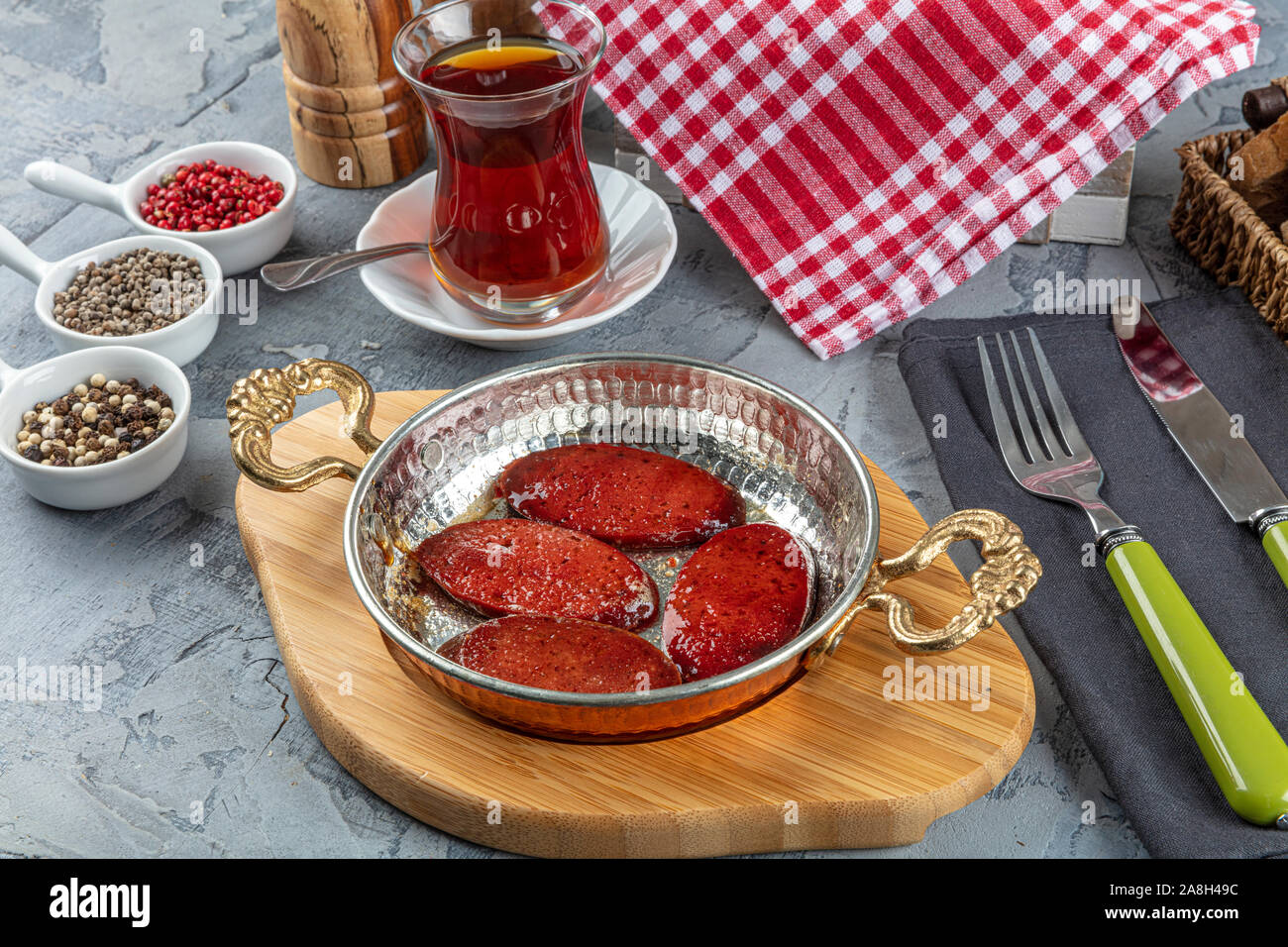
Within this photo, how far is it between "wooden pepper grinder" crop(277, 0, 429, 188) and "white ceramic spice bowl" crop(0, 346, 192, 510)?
0.37m

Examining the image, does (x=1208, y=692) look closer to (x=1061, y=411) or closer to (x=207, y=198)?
(x=1061, y=411)

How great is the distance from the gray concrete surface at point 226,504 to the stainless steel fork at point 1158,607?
68 millimetres

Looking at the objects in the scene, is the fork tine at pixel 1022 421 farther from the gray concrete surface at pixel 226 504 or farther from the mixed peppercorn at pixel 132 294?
the mixed peppercorn at pixel 132 294

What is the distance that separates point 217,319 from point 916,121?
638mm

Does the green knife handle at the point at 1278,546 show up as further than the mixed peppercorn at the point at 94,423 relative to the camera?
No

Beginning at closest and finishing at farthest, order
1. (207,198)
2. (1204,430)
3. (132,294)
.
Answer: (1204,430) < (132,294) < (207,198)

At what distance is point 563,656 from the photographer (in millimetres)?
698

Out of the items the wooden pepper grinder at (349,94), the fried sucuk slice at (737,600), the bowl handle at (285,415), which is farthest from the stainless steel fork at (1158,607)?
the wooden pepper grinder at (349,94)

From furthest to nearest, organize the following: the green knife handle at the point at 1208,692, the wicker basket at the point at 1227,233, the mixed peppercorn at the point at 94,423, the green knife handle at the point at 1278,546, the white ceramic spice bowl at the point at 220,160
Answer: the white ceramic spice bowl at the point at 220,160 → the wicker basket at the point at 1227,233 → the mixed peppercorn at the point at 94,423 → the green knife handle at the point at 1278,546 → the green knife handle at the point at 1208,692

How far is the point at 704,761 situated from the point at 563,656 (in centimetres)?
10

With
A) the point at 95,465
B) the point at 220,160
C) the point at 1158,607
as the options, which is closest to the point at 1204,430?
the point at 1158,607

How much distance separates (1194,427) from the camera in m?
0.93

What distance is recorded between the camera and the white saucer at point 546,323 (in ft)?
3.22

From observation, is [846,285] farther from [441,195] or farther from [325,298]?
[325,298]
